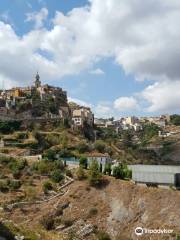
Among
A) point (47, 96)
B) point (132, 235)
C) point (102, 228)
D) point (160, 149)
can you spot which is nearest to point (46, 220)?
point (102, 228)

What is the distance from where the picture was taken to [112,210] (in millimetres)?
56406

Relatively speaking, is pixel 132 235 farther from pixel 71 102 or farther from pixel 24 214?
pixel 71 102

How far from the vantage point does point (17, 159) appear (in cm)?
6931

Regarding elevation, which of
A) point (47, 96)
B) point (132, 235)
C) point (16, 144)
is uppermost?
point (47, 96)

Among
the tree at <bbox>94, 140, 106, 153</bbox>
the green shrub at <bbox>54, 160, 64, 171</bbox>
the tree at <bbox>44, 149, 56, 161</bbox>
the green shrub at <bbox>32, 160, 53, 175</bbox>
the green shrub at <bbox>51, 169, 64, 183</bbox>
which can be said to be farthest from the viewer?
the tree at <bbox>94, 140, 106, 153</bbox>

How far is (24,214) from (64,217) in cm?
448

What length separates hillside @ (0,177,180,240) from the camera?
176ft

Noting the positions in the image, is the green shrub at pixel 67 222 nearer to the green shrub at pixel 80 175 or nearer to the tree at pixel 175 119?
the green shrub at pixel 80 175

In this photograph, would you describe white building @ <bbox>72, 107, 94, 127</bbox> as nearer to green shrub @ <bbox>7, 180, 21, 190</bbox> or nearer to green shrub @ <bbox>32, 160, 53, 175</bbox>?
green shrub @ <bbox>32, 160, 53, 175</bbox>

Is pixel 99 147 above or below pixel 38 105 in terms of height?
below

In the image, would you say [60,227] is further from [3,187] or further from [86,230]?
[3,187]

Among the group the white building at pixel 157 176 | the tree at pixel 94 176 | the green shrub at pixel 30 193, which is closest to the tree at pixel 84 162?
the tree at pixel 94 176

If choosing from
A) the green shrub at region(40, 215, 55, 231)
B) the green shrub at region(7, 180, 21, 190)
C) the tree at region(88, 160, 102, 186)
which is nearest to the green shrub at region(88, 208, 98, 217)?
the green shrub at region(40, 215, 55, 231)

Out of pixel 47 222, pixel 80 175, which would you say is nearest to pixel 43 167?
pixel 80 175
